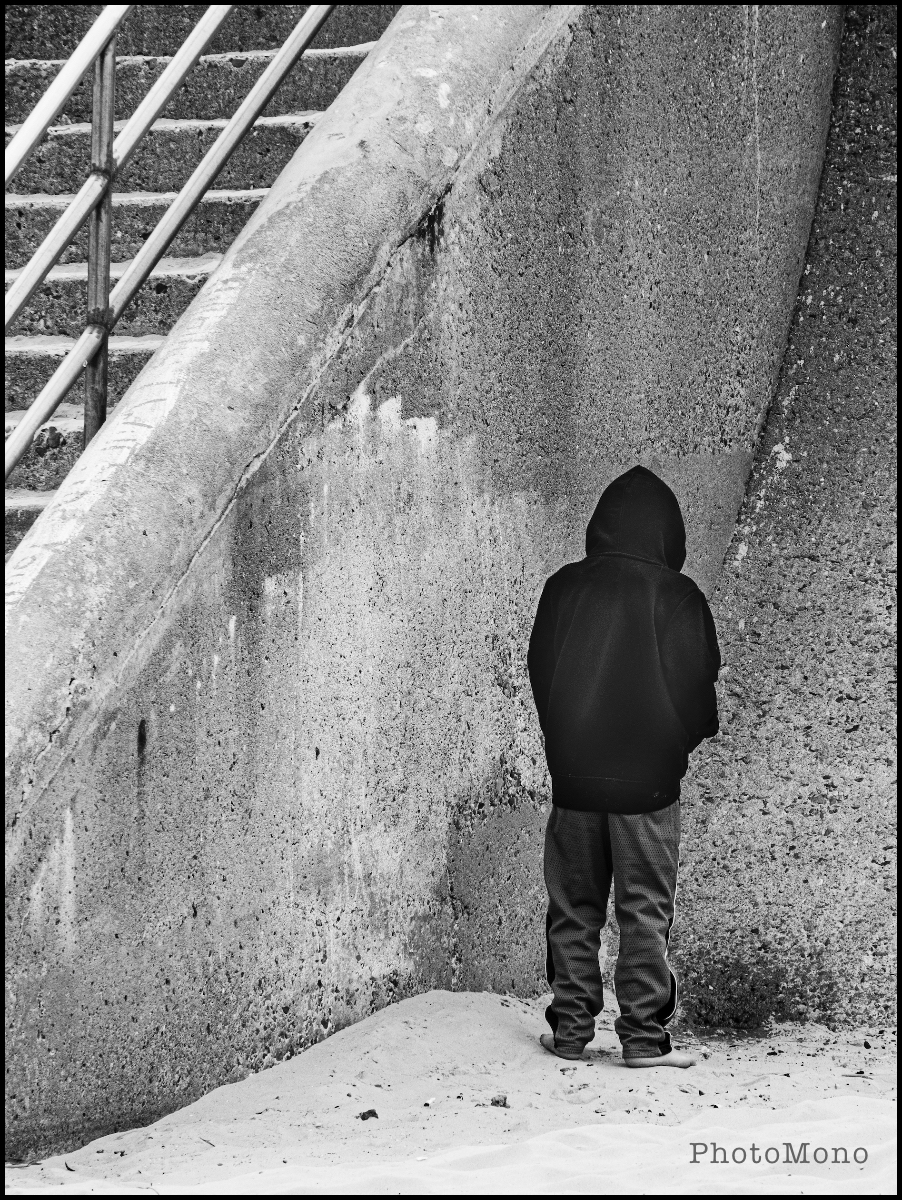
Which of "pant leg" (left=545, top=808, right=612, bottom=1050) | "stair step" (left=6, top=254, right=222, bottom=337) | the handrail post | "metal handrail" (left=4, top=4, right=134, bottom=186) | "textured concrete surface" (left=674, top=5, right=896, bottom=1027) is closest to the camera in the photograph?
"metal handrail" (left=4, top=4, right=134, bottom=186)

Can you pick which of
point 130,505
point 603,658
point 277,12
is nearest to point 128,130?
point 130,505

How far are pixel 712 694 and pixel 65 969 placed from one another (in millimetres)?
1972

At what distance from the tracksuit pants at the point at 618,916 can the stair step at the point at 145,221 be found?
7.80 ft

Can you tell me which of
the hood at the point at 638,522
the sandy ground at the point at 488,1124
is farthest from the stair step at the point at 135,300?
the sandy ground at the point at 488,1124

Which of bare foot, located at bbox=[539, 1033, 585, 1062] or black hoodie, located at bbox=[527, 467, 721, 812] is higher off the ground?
black hoodie, located at bbox=[527, 467, 721, 812]

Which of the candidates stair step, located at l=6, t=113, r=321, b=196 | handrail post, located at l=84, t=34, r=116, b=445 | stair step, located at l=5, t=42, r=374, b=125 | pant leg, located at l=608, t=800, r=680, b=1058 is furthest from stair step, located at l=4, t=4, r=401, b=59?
pant leg, located at l=608, t=800, r=680, b=1058

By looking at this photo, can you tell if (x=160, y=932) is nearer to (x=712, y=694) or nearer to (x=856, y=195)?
(x=712, y=694)

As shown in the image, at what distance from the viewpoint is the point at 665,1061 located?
13.2ft

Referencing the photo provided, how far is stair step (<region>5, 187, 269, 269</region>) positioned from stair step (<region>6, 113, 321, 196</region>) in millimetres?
151

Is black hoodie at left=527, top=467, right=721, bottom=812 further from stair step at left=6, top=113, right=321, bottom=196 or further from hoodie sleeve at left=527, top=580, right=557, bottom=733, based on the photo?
stair step at left=6, top=113, right=321, bottom=196

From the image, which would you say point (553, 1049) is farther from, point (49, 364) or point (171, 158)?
point (171, 158)

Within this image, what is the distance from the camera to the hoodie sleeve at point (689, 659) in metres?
4.02

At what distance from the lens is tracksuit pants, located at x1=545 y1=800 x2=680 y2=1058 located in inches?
157

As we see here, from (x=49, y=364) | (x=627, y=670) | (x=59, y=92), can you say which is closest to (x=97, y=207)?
(x=59, y=92)
